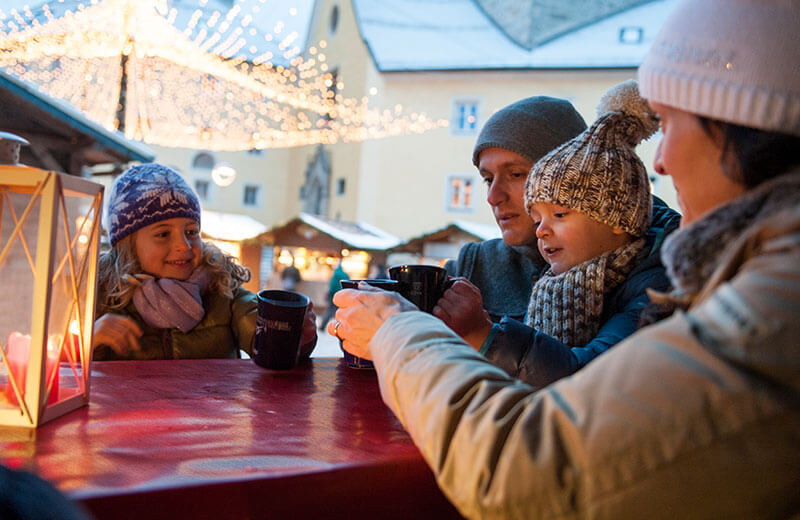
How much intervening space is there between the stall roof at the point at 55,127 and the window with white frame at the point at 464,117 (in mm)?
12600

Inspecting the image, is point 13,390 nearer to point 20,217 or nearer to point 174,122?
point 20,217

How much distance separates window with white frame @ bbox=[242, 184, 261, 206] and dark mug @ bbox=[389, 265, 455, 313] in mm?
26039

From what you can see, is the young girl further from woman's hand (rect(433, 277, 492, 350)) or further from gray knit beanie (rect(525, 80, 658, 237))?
gray knit beanie (rect(525, 80, 658, 237))

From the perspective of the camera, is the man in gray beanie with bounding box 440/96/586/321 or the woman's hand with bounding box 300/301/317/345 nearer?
the woman's hand with bounding box 300/301/317/345

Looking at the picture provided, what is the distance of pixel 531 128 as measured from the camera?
2406 mm

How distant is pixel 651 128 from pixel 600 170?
34 cm

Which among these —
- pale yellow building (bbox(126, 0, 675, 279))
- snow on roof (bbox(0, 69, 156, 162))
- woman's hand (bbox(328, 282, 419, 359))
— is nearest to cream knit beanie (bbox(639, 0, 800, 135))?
woman's hand (bbox(328, 282, 419, 359))

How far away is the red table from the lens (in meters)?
0.73

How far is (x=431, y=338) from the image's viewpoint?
85 cm

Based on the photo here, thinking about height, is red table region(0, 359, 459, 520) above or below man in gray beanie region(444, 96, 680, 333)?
below

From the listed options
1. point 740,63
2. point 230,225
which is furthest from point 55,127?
point 230,225

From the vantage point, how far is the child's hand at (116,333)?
1779mm

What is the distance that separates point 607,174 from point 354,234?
41.9 feet

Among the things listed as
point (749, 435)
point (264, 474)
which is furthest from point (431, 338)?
point (749, 435)
